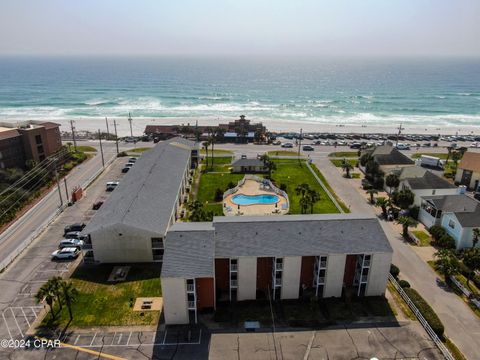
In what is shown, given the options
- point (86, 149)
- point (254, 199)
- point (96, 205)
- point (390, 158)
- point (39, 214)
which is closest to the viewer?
point (39, 214)

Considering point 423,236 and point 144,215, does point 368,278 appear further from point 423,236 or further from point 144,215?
point 144,215

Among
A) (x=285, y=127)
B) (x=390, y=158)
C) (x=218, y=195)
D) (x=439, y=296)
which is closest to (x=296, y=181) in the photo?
(x=218, y=195)

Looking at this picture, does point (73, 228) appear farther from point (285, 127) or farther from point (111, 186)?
point (285, 127)

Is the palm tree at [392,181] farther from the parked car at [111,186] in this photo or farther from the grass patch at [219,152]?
the parked car at [111,186]

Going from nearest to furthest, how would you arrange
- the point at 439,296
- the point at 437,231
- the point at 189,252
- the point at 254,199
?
the point at 189,252 < the point at 439,296 < the point at 437,231 < the point at 254,199

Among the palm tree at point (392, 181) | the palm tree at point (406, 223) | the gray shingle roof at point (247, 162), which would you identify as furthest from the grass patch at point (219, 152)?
the palm tree at point (406, 223)

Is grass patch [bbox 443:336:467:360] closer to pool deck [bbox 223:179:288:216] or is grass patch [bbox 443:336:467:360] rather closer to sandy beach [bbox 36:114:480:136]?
pool deck [bbox 223:179:288:216]
